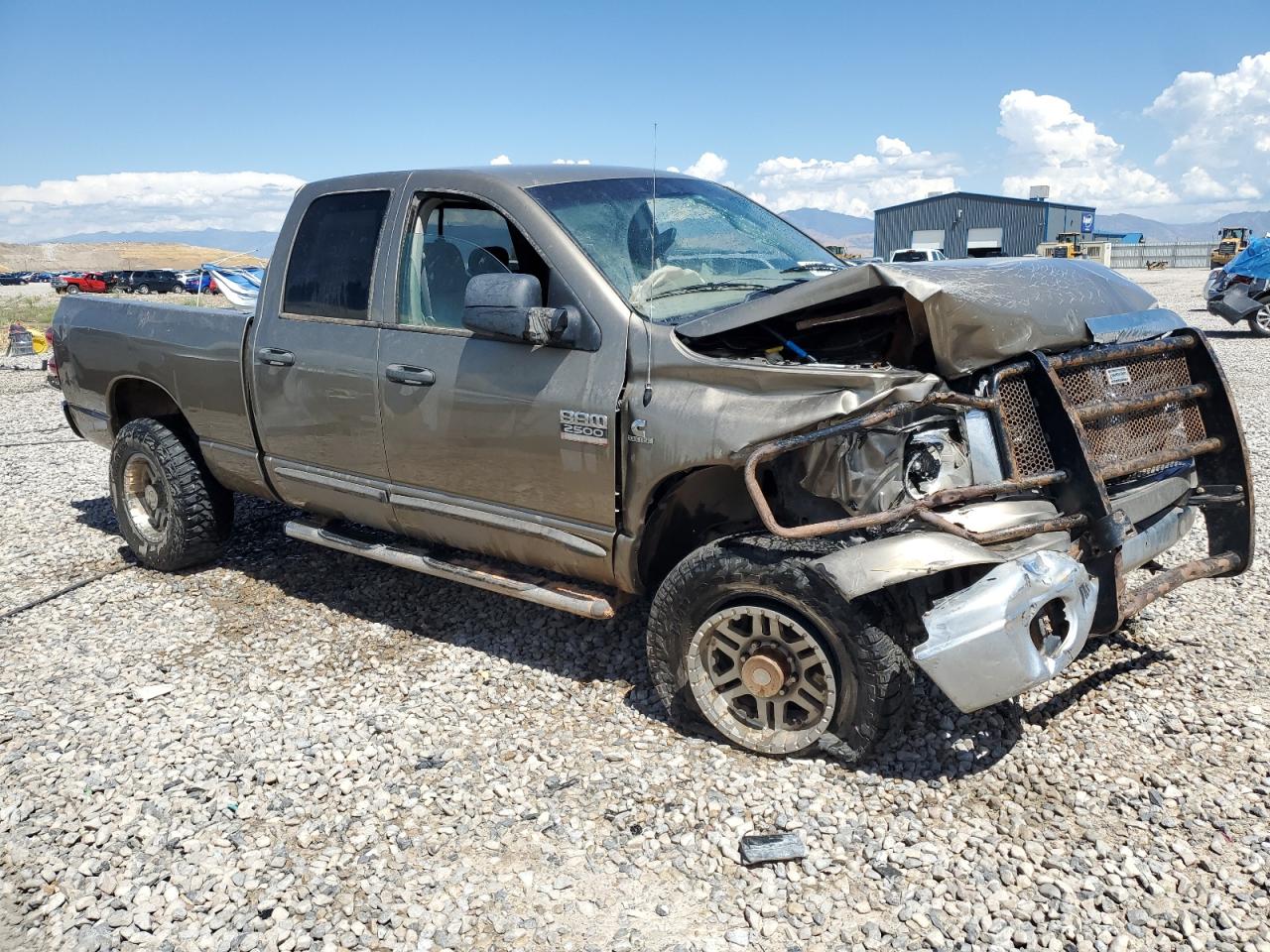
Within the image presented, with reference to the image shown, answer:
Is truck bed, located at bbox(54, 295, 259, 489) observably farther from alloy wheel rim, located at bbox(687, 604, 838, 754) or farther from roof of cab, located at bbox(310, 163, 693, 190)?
alloy wheel rim, located at bbox(687, 604, 838, 754)

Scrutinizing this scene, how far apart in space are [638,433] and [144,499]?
12.4 ft

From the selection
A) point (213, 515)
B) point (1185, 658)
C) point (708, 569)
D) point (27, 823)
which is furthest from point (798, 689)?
point (213, 515)

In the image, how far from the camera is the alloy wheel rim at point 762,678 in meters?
3.27

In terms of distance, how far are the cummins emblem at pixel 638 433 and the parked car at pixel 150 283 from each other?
166 ft

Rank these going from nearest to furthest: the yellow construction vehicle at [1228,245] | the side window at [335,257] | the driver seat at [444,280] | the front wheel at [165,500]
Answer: the driver seat at [444,280] → the side window at [335,257] → the front wheel at [165,500] → the yellow construction vehicle at [1228,245]

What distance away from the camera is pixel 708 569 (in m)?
3.35

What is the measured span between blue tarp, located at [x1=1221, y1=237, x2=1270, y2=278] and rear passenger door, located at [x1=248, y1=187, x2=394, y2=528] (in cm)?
1625

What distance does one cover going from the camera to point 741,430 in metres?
A: 3.19

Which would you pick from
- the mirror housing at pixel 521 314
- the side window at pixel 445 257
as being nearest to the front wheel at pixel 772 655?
the mirror housing at pixel 521 314

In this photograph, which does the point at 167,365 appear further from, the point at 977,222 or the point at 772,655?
the point at 977,222

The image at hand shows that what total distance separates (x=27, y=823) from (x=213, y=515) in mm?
2385

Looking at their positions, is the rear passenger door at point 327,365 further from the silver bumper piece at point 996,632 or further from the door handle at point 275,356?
the silver bumper piece at point 996,632

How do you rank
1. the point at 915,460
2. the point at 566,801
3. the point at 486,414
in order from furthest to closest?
the point at 486,414 < the point at 566,801 < the point at 915,460

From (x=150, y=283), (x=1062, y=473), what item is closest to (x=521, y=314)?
(x=1062, y=473)
